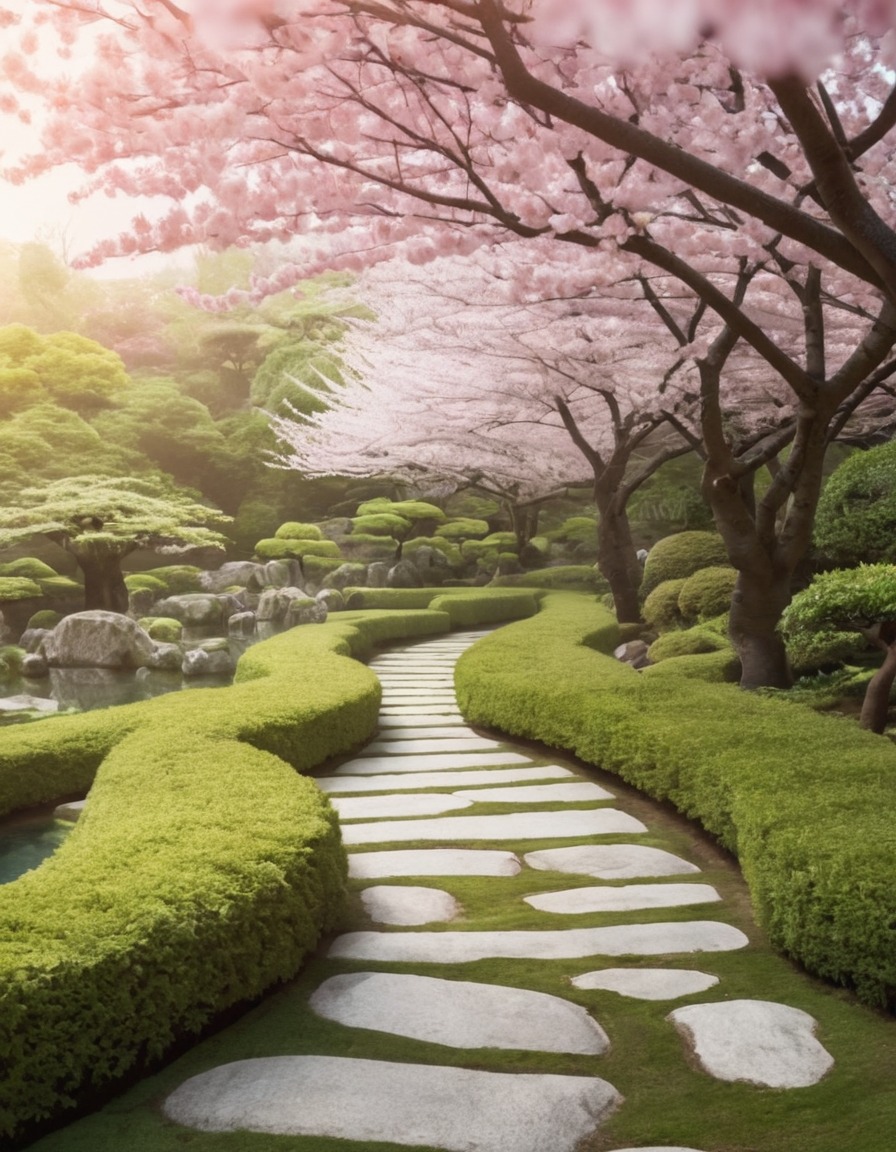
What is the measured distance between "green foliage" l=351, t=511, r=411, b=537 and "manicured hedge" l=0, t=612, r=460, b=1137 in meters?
15.6

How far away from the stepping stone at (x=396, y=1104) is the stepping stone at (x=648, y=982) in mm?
554

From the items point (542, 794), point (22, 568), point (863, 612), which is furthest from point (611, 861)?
point (22, 568)

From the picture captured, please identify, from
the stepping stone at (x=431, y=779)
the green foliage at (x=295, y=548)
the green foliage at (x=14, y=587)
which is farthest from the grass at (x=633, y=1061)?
the green foliage at (x=295, y=548)

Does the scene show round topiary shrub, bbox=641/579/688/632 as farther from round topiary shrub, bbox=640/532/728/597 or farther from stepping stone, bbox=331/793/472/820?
stepping stone, bbox=331/793/472/820

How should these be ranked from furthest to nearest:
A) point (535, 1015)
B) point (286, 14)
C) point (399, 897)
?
point (399, 897), point (286, 14), point (535, 1015)

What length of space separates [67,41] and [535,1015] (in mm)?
4308

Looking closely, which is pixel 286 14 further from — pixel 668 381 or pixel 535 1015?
pixel 668 381

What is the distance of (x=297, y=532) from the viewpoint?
20.5 m

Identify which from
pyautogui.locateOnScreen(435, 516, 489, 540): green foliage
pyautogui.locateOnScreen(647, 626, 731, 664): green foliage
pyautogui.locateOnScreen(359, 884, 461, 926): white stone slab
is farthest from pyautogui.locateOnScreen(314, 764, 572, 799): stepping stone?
pyautogui.locateOnScreen(435, 516, 489, 540): green foliage

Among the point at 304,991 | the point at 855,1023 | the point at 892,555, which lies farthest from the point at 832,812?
the point at 892,555

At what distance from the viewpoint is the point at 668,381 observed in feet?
32.6

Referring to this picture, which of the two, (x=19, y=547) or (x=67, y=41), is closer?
(x=67, y=41)

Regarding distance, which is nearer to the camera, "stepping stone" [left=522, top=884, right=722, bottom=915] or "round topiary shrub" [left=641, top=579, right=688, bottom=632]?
"stepping stone" [left=522, top=884, right=722, bottom=915]

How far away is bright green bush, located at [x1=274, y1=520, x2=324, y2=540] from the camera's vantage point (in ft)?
66.8
